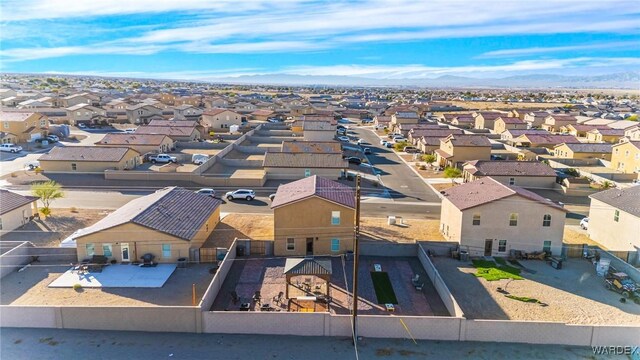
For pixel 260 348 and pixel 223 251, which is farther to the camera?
pixel 223 251

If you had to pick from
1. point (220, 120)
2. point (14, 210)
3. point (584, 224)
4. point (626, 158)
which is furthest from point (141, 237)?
point (220, 120)

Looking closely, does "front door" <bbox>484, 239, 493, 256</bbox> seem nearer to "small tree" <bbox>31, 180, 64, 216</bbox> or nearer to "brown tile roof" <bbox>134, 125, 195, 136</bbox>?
"small tree" <bbox>31, 180, 64, 216</bbox>

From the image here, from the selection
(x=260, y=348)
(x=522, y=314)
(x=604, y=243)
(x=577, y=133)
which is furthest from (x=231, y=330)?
(x=577, y=133)

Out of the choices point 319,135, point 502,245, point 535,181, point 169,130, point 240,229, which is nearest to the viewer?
point 502,245

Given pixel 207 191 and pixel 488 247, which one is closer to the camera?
pixel 488 247

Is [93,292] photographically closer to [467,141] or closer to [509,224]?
[509,224]

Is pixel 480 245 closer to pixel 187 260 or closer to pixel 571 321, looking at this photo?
pixel 571 321

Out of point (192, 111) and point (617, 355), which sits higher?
point (192, 111)

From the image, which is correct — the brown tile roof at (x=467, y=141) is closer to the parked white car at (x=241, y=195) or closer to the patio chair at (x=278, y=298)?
the parked white car at (x=241, y=195)
